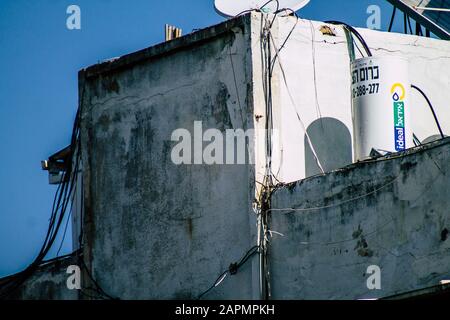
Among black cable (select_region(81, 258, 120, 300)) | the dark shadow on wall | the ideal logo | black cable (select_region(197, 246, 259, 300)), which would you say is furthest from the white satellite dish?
black cable (select_region(81, 258, 120, 300))

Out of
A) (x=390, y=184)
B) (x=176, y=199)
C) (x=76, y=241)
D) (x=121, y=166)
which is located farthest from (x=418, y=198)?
(x=76, y=241)

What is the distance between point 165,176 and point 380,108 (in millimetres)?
3480

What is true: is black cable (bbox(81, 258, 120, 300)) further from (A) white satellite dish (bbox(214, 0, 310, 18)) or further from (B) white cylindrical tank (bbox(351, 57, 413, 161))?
(B) white cylindrical tank (bbox(351, 57, 413, 161))

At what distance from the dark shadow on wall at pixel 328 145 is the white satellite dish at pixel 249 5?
1780 mm

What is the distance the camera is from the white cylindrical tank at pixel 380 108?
58.4ft

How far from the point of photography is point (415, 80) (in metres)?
20.7

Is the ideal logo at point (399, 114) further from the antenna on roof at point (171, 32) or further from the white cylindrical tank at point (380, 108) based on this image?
the antenna on roof at point (171, 32)

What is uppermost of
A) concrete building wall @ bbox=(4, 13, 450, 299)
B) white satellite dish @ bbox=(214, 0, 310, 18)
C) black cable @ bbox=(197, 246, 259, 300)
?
white satellite dish @ bbox=(214, 0, 310, 18)

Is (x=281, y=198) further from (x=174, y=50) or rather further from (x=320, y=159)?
(x=174, y=50)

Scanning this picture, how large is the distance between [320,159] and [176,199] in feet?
6.87

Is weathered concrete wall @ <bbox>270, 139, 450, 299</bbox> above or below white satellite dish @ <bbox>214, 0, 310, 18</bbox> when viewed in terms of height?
below

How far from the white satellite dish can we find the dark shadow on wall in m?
Answer: 1.78

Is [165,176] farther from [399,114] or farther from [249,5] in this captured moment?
[399,114]

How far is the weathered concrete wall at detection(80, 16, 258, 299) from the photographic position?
61.5 ft
